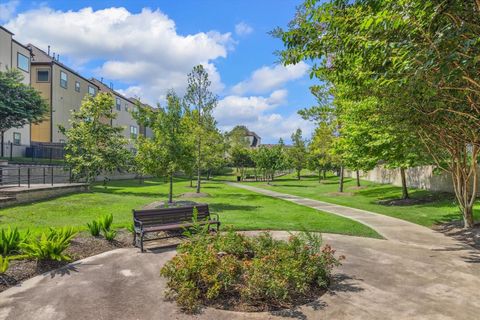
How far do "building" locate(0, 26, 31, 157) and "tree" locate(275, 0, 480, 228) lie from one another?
30.2 m

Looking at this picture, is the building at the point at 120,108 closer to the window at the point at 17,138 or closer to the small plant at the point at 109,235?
the window at the point at 17,138

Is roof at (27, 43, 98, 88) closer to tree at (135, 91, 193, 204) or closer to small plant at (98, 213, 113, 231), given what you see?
tree at (135, 91, 193, 204)

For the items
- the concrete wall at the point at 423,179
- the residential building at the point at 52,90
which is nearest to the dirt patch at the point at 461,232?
the concrete wall at the point at 423,179

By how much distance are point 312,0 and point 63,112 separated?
41.0m

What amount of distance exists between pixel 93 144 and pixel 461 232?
2335 centimetres

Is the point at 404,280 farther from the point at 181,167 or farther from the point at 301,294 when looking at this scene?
the point at 181,167

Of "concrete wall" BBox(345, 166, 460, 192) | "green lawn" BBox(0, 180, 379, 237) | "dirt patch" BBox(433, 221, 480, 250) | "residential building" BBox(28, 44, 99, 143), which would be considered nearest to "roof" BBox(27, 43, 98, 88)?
"residential building" BBox(28, 44, 99, 143)

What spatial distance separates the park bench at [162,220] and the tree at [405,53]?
5.19m

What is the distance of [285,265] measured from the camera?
5.82 m

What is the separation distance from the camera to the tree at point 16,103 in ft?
84.8

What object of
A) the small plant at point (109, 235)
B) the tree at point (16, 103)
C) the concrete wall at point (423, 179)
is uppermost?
the tree at point (16, 103)

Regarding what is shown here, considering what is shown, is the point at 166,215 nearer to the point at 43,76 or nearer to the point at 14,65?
the point at 14,65

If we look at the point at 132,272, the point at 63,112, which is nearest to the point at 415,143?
the point at 132,272

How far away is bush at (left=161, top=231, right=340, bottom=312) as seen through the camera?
213 inches
